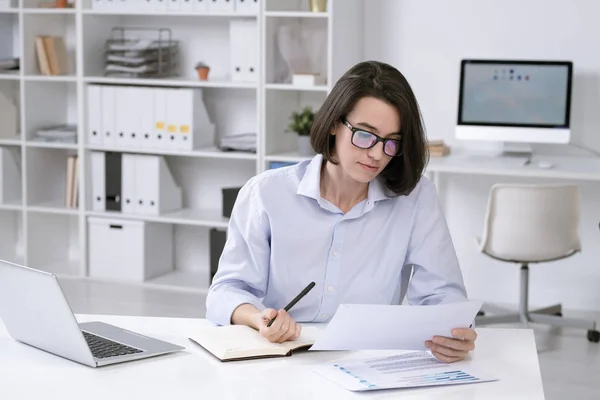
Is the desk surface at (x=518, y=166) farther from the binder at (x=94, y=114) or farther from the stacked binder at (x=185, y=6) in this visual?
the binder at (x=94, y=114)

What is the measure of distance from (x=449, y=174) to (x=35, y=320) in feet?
11.5

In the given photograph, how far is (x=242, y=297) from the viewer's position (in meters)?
2.22

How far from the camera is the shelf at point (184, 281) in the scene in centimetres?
531

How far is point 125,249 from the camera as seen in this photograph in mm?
5453

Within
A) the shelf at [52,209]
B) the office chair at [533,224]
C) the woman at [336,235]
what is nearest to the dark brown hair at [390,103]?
the woman at [336,235]

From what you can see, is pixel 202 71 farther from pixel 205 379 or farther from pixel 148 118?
pixel 205 379

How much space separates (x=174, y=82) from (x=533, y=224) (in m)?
2.05

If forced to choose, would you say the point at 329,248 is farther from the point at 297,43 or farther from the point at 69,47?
the point at 69,47

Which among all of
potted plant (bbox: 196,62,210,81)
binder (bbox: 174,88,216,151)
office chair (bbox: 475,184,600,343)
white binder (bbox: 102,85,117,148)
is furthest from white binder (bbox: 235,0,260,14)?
office chair (bbox: 475,184,600,343)

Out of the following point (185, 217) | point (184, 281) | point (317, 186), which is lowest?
point (184, 281)

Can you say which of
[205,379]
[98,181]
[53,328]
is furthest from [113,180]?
[205,379]

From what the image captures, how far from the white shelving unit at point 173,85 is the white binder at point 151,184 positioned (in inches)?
2.5

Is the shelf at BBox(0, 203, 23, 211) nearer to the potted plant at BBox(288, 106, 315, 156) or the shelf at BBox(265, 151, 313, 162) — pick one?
the shelf at BBox(265, 151, 313, 162)

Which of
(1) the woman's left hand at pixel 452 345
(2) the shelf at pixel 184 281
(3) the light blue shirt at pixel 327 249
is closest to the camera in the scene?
(1) the woman's left hand at pixel 452 345
